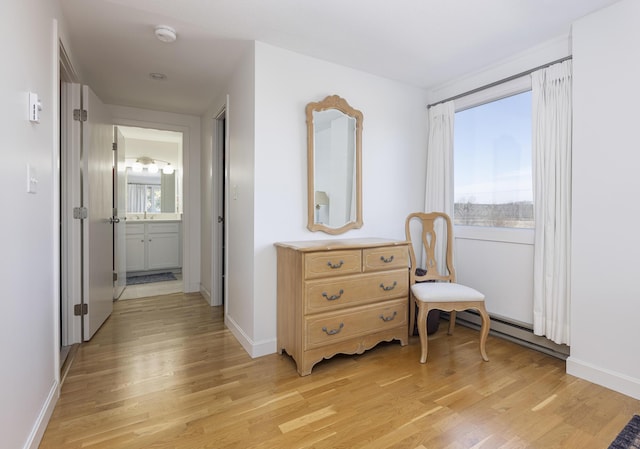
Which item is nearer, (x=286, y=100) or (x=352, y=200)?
(x=286, y=100)

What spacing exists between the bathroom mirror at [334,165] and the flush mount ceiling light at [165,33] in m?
1.14

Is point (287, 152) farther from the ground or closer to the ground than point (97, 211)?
farther from the ground

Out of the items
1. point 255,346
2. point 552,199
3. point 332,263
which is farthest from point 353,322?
point 552,199

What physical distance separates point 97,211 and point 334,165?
2276 mm

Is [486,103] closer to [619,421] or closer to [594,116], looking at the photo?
[594,116]

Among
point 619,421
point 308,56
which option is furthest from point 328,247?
point 619,421

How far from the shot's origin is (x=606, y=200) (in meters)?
2.11

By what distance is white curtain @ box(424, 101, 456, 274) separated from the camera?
10.9 feet

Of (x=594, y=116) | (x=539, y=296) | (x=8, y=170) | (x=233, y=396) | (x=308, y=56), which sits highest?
(x=308, y=56)

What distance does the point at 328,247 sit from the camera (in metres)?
Answer: 2.31

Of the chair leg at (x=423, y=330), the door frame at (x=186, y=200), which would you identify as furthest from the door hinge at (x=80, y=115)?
the chair leg at (x=423, y=330)

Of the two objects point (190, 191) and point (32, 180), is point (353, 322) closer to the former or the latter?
point (32, 180)

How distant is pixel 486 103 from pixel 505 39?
0.66 m

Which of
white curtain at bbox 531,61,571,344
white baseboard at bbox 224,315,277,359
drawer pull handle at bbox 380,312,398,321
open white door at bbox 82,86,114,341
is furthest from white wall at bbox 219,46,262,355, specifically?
white curtain at bbox 531,61,571,344
